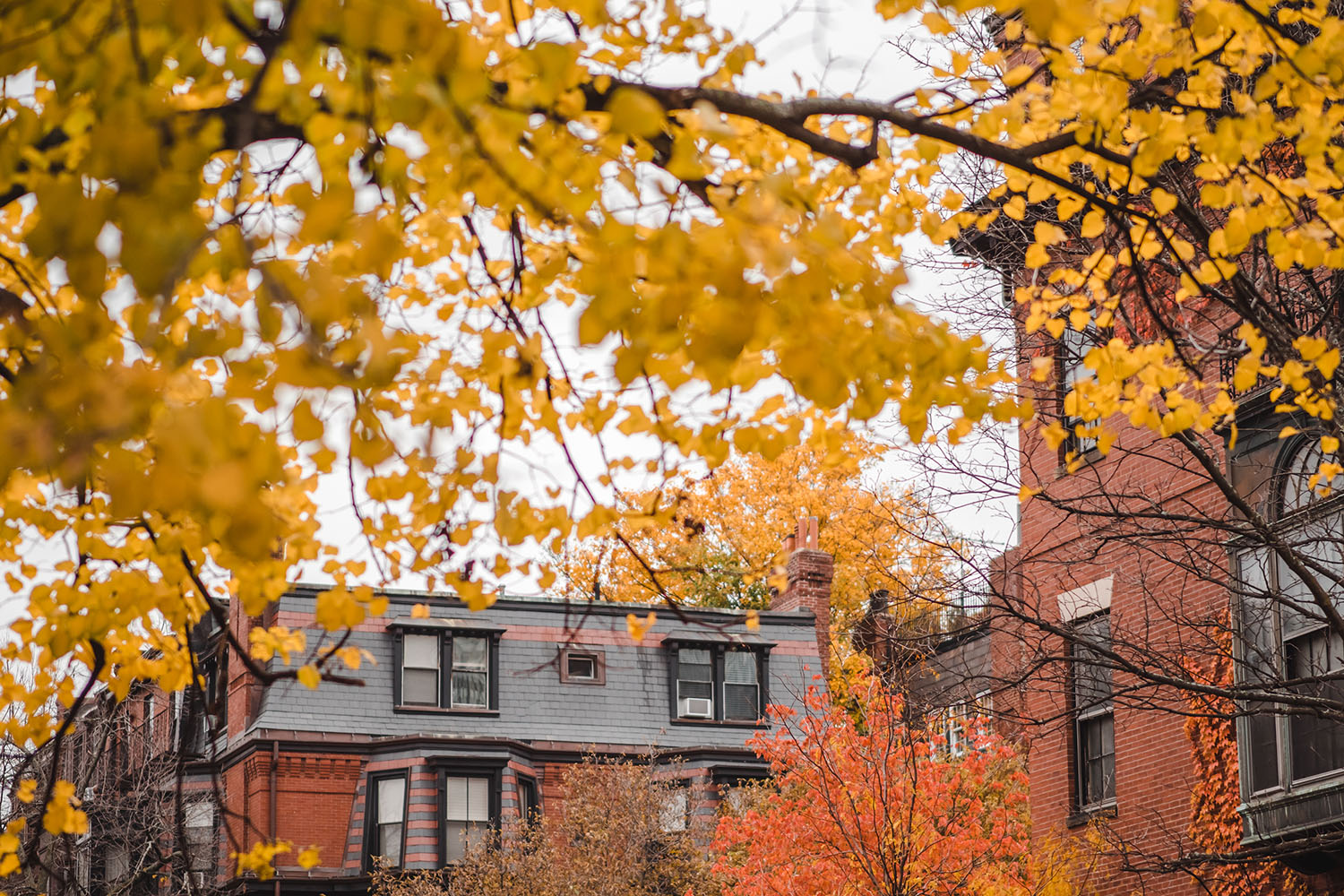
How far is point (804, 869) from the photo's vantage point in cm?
1641

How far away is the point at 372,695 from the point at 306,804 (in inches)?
102

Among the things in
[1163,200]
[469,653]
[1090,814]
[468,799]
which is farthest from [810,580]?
[1163,200]

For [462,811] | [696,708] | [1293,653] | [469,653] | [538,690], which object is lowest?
[462,811]

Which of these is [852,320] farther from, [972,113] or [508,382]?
[972,113]

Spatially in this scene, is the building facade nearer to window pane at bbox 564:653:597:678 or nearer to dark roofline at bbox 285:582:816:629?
dark roofline at bbox 285:582:816:629

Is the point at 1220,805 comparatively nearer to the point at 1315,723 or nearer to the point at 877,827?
the point at 1315,723

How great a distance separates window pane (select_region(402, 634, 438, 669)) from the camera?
29.5 meters

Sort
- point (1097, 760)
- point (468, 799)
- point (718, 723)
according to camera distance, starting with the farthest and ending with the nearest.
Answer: point (718, 723) → point (468, 799) → point (1097, 760)

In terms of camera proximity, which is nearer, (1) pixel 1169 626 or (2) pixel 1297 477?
(2) pixel 1297 477

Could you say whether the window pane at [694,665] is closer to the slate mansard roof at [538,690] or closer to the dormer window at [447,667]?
the slate mansard roof at [538,690]

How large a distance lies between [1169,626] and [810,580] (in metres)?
18.2

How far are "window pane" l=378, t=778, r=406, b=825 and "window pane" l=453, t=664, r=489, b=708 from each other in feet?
7.26

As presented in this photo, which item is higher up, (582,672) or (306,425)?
(582,672)

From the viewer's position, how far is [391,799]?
2839 centimetres
